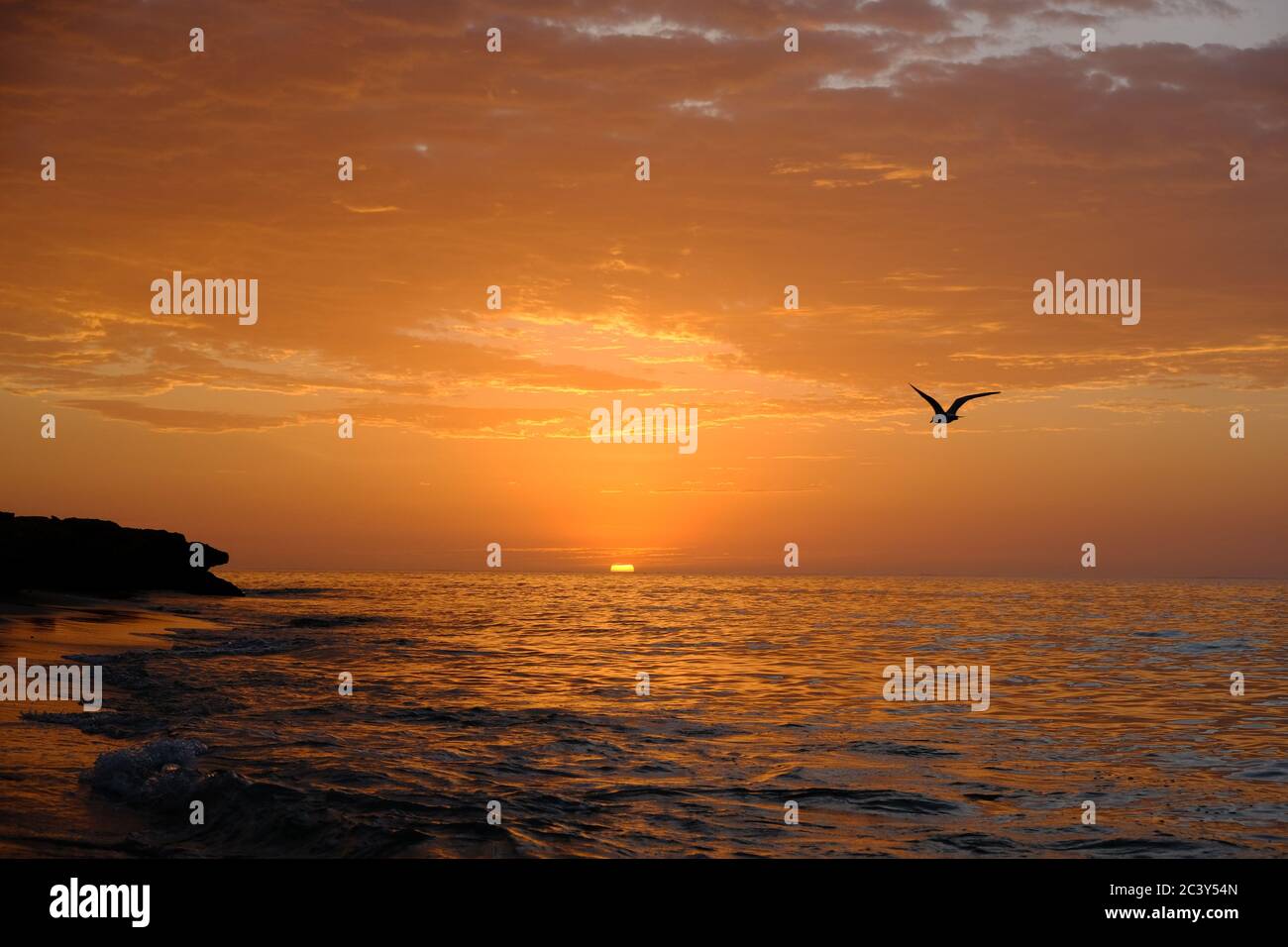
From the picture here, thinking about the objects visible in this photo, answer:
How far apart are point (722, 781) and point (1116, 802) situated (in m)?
5.21

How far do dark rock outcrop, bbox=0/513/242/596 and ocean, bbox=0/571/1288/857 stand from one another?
24.1 metres

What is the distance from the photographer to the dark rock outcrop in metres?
55.8

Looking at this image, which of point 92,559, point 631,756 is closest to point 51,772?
point 631,756

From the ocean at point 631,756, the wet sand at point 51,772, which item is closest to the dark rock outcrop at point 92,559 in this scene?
the wet sand at point 51,772

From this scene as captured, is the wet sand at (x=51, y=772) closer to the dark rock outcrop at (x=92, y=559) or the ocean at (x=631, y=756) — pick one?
the ocean at (x=631, y=756)

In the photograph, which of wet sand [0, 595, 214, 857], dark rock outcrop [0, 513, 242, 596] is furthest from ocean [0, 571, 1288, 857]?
dark rock outcrop [0, 513, 242, 596]

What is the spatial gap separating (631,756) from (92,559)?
186 ft

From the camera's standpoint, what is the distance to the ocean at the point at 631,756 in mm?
11203

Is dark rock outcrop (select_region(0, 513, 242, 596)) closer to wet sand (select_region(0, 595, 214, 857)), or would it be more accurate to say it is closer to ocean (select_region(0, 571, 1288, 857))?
wet sand (select_region(0, 595, 214, 857))

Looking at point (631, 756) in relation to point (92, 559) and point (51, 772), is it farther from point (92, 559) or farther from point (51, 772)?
point (92, 559)

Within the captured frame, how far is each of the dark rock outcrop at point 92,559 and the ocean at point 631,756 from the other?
79.2 ft

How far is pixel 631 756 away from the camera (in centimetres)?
1634
